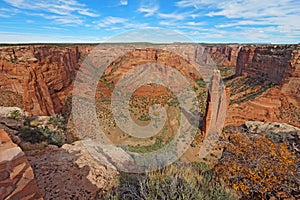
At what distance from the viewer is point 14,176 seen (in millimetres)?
2773

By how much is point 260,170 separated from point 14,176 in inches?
211

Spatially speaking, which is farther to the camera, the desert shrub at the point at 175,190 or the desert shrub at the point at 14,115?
the desert shrub at the point at 14,115

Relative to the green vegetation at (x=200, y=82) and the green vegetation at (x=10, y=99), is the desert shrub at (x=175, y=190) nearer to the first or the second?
the green vegetation at (x=10, y=99)

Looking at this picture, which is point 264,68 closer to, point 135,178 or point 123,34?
point 123,34

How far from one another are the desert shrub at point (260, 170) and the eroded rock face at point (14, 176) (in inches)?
162

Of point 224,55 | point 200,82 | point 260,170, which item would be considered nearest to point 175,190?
point 260,170

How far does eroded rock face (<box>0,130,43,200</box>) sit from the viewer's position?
266 cm

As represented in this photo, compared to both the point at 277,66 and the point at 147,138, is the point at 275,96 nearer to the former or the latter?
the point at 147,138

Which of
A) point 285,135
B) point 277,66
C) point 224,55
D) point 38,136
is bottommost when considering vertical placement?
point 38,136

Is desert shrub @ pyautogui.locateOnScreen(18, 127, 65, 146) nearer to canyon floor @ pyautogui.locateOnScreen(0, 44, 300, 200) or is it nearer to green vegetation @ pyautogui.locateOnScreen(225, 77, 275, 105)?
canyon floor @ pyautogui.locateOnScreen(0, 44, 300, 200)

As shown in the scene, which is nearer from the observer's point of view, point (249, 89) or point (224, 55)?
point (249, 89)

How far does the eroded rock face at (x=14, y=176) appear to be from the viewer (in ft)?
8.74

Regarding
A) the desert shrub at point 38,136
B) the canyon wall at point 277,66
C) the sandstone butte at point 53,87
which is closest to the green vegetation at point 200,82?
the canyon wall at point 277,66

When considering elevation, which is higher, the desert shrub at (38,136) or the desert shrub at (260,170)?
the desert shrub at (260,170)
